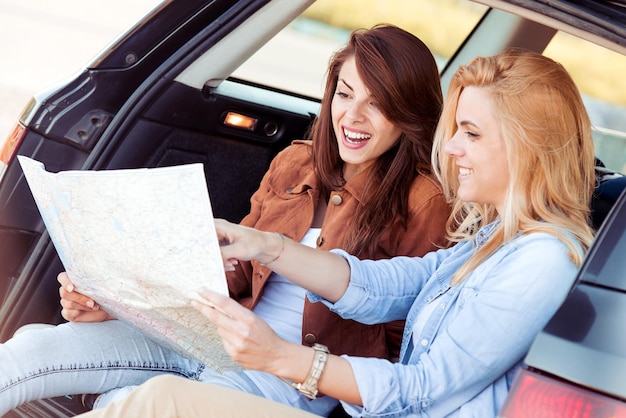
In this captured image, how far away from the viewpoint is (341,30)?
503 cm

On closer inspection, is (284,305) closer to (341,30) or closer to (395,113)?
(395,113)

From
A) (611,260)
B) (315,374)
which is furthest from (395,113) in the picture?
(611,260)

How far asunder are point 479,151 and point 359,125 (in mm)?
589

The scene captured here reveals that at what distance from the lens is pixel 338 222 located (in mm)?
2309

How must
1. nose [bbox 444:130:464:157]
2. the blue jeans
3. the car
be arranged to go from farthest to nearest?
the car, the blue jeans, nose [bbox 444:130:464:157]

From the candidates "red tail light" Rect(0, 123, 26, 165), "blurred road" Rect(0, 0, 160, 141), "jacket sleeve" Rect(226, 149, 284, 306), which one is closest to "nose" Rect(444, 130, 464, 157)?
"jacket sleeve" Rect(226, 149, 284, 306)

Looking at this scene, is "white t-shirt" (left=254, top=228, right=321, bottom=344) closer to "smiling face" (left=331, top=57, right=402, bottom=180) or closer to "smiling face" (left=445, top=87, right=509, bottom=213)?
"smiling face" (left=331, top=57, right=402, bottom=180)

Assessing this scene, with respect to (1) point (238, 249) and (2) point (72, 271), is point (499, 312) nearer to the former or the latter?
(1) point (238, 249)

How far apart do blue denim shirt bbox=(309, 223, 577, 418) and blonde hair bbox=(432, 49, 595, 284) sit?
71 mm

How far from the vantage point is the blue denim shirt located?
1587 mm

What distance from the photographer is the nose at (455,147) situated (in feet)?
6.01

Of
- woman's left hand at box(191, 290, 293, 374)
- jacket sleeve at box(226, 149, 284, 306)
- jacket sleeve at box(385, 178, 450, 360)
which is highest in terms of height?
jacket sleeve at box(385, 178, 450, 360)

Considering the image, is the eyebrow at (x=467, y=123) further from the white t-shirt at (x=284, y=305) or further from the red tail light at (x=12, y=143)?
the red tail light at (x=12, y=143)

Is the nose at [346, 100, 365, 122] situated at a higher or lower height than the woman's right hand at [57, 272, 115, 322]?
higher
